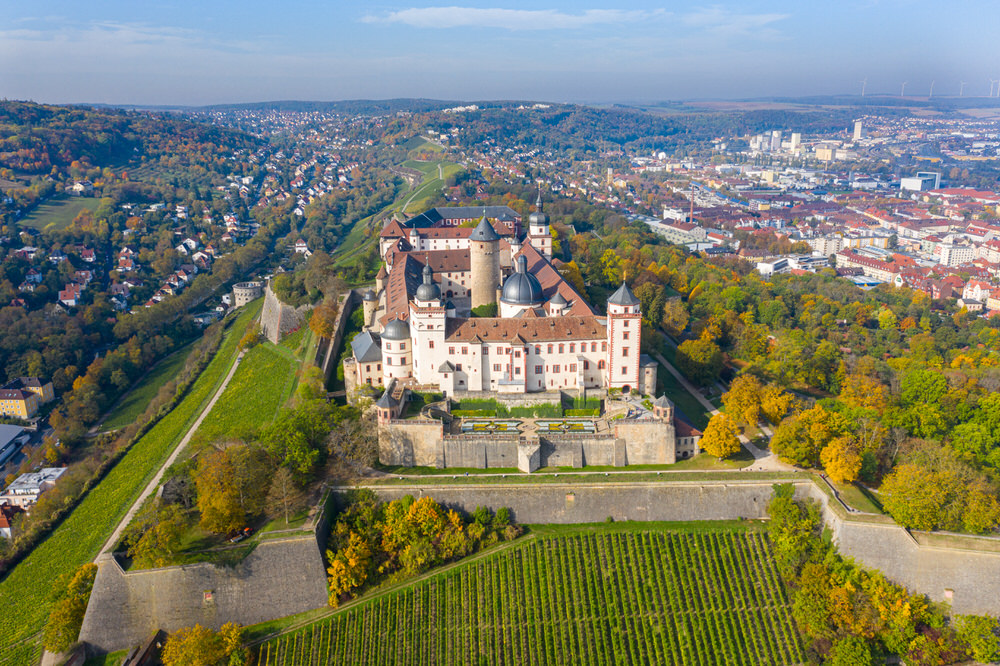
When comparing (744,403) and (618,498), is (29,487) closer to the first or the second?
(618,498)

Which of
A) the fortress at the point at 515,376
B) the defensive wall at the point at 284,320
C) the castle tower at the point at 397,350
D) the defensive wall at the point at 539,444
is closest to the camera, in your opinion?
the defensive wall at the point at 539,444

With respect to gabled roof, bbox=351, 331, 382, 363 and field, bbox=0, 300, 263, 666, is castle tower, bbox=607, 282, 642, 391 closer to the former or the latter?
gabled roof, bbox=351, 331, 382, 363

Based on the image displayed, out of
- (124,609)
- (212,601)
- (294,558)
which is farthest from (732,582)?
(124,609)

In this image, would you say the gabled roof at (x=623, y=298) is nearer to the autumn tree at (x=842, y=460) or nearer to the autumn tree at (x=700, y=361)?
the autumn tree at (x=700, y=361)

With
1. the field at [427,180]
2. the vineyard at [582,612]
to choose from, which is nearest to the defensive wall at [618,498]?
the vineyard at [582,612]

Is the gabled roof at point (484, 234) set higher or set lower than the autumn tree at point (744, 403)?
higher

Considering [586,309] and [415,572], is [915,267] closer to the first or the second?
[586,309]

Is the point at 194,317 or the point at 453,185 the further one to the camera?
the point at 453,185
